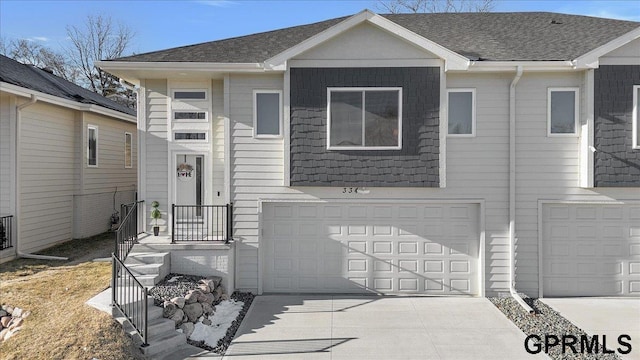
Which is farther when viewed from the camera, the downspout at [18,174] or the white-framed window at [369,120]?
the downspout at [18,174]

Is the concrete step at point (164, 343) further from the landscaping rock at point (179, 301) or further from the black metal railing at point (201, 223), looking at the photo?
the black metal railing at point (201, 223)

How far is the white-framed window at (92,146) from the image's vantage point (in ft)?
41.4

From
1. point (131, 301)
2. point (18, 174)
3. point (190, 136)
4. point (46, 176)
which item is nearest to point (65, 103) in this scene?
point (46, 176)

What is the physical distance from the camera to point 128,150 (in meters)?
15.4

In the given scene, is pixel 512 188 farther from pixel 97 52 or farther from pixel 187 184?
pixel 97 52

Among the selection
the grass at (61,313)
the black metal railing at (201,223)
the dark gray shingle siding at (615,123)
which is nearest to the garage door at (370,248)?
the black metal railing at (201,223)

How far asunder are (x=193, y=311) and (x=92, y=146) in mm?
8339

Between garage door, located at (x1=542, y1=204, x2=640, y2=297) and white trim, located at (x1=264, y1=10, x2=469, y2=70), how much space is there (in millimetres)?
3751

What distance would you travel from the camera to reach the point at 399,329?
279 inches

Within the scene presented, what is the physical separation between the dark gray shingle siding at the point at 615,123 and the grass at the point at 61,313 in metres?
9.32

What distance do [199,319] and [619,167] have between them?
879 centimetres

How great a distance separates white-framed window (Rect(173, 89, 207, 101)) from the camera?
30.5 feet

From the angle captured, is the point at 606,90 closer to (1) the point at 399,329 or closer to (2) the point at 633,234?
(2) the point at 633,234

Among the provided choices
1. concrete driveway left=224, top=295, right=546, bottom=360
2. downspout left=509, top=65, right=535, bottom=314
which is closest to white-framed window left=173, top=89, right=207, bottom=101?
concrete driveway left=224, top=295, right=546, bottom=360
